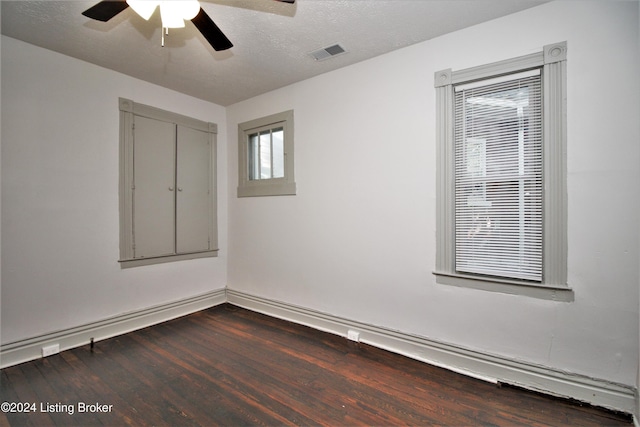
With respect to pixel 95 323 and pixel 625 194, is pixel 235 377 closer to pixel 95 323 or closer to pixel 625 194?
pixel 95 323

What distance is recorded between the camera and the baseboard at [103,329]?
8.18ft

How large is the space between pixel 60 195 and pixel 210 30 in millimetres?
2231

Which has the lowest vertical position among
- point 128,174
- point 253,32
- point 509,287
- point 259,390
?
point 259,390

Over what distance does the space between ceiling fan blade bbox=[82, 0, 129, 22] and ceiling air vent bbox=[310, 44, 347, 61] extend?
5.12 feet

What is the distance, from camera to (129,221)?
10.6ft

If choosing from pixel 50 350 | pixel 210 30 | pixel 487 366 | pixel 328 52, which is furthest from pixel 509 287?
pixel 50 350

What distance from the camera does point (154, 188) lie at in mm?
3436

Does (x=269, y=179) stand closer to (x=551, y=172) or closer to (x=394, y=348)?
(x=394, y=348)

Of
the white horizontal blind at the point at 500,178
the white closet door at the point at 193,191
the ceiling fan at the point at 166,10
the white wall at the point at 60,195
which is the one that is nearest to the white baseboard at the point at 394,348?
the white wall at the point at 60,195

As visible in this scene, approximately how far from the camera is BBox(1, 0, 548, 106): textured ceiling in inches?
83.4

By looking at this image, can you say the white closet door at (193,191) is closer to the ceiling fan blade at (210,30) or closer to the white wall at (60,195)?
the white wall at (60,195)

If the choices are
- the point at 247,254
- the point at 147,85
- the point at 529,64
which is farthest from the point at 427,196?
the point at 147,85

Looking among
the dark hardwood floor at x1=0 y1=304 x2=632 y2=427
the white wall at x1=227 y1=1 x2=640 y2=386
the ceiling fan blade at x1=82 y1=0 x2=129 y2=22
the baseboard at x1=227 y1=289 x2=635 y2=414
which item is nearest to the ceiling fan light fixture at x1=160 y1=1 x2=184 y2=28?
the ceiling fan blade at x1=82 y1=0 x2=129 y2=22

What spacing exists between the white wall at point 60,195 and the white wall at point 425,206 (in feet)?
4.70
